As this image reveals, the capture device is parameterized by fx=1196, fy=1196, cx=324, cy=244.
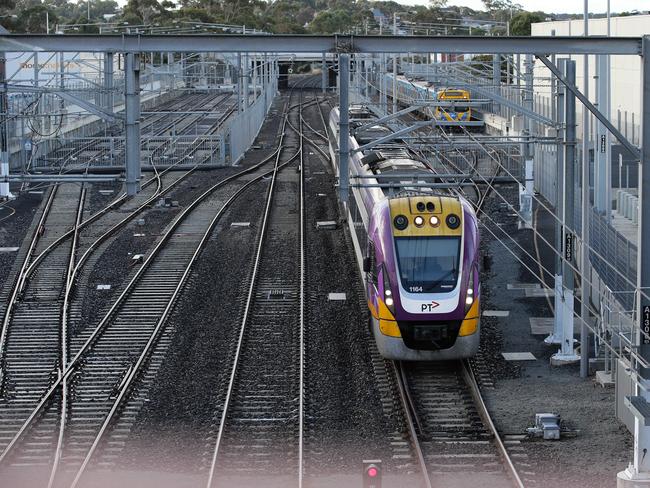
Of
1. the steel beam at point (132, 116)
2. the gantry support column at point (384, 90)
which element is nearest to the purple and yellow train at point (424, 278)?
the steel beam at point (132, 116)

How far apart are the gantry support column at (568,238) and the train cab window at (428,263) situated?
1.78 m

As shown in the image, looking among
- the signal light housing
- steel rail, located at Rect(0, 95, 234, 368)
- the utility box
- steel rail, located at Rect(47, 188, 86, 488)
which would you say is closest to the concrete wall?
steel rail, located at Rect(0, 95, 234, 368)

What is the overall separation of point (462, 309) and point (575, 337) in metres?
3.30

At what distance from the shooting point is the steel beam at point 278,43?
14.9 metres

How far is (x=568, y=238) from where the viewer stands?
60.8ft

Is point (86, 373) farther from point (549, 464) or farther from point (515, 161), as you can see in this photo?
point (515, 161)

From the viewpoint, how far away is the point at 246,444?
14.6m

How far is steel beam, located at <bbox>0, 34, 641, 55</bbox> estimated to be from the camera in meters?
14.9

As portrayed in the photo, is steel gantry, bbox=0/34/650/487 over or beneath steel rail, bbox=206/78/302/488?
over

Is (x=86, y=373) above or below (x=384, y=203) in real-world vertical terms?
below

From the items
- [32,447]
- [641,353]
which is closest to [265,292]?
[32,447]

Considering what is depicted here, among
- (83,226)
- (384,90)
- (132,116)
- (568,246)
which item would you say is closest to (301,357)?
(568,246)

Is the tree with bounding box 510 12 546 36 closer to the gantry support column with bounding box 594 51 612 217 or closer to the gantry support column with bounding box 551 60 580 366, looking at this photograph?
the gantry support column with bounding box 594 51 612 217

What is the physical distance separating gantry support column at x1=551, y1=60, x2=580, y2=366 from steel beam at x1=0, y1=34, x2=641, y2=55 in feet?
11.4
